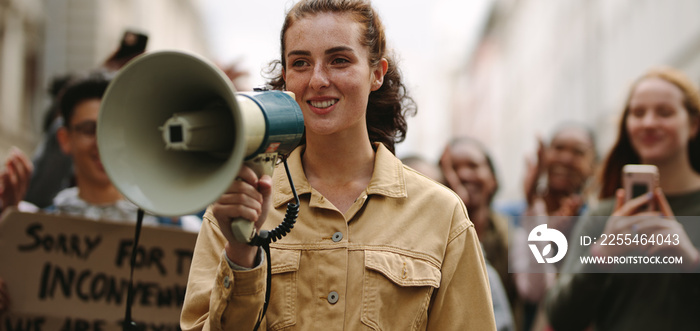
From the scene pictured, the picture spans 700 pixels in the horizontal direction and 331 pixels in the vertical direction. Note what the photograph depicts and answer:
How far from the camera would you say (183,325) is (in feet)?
6.88

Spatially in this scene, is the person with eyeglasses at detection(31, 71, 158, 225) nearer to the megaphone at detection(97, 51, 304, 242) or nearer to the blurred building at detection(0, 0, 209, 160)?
the megaphone at detection(97, 51, 304, 242)

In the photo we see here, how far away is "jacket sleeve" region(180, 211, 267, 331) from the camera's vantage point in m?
1.93

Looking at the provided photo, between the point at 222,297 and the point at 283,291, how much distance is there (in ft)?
0.72

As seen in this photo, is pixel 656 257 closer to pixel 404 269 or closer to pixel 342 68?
pixel 404 269

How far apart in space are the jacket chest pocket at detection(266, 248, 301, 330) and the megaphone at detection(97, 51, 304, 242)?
304 millimetres

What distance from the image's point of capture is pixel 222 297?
1.94 meters

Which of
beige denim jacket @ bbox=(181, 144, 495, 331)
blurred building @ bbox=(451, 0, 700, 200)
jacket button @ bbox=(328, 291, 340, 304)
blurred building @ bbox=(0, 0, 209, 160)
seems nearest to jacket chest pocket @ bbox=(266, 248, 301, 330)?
beige denim jacket @ bbox=(181, 144, 495, 331)

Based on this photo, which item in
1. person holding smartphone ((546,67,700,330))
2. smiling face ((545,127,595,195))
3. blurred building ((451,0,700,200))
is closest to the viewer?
person holding smartphone ((546,67,700,330))

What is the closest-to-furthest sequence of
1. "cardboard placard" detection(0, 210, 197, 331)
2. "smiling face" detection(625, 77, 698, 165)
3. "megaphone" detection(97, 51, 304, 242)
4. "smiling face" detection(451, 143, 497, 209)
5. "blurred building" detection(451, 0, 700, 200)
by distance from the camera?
"megaphone" detection(97, 51, 304, 242) < "cardboard placard" detection(0, 210, 197, 331) < "smiling face" detection(625, 77, 698, 165) < "smiling face" detection(451, 143, 497, 209) < "blurred building" detection(451, 0, 700, 200)

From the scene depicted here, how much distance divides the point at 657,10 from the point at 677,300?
39.0ft

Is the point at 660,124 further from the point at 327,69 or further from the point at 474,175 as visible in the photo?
the point at 327,69

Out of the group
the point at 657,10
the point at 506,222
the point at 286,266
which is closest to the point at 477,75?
the point at 657,10

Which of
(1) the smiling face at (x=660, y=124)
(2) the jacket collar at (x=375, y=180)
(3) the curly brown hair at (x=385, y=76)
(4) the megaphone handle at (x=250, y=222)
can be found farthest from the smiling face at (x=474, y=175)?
(4) the megaphone handle at (x=250, y=222)

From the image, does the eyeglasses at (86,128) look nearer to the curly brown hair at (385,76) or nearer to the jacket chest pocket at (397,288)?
the curly brown hair at (385,76)
